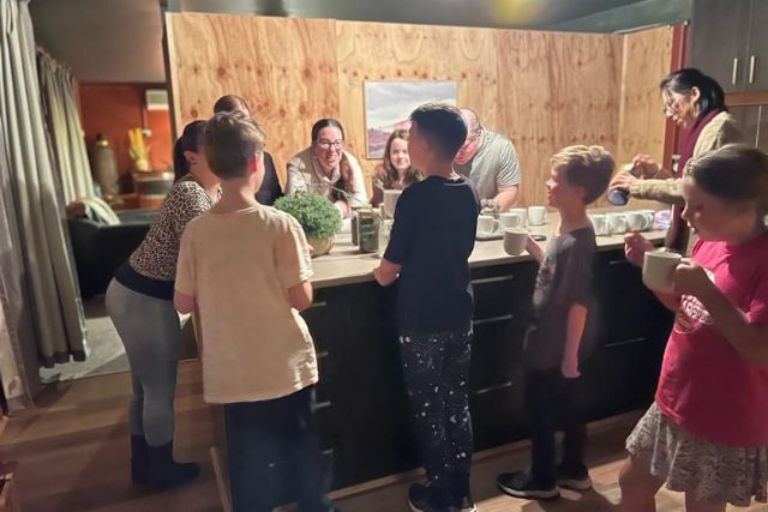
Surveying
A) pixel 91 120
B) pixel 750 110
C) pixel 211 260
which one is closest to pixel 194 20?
pixel 211 260

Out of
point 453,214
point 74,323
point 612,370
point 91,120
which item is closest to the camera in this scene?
point 453,214

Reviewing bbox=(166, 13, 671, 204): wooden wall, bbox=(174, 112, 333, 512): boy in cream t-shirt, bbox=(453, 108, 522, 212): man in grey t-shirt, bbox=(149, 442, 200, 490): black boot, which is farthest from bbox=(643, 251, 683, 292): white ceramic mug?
bbox=(166, 13, 671, 204): wooden wall

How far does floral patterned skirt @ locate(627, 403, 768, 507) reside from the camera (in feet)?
4.12

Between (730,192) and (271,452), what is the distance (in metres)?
1.44

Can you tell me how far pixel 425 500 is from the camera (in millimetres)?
1975

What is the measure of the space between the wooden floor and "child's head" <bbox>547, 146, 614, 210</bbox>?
1.09 metres

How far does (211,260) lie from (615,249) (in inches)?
60.9

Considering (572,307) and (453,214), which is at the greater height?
(453,214)

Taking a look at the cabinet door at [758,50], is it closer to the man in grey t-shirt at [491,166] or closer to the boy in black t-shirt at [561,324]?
the man in grey t-shirt at [491,166]

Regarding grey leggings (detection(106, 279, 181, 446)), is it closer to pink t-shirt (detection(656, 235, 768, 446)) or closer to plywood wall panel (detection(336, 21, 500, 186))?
pink t-shirt (detection(656, 235, 768, 446))

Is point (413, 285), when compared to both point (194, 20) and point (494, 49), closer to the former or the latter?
point (194, 20)

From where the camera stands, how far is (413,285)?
5.63 feet

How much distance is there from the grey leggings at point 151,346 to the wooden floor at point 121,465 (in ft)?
0.72

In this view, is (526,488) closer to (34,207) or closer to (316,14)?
(34,207)
